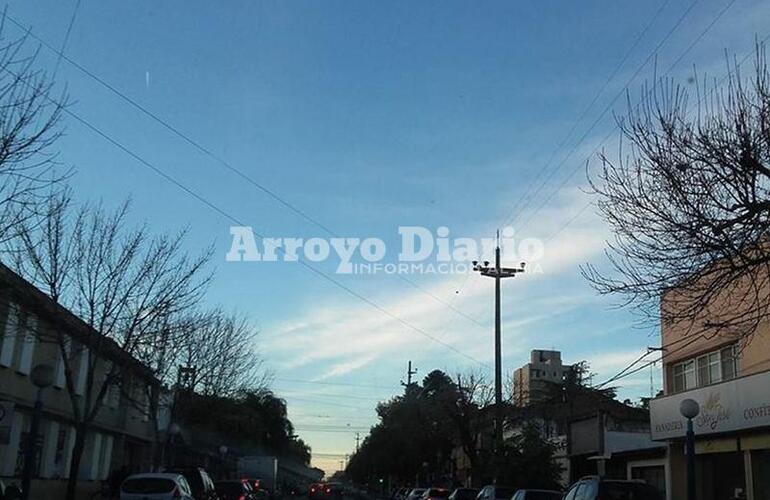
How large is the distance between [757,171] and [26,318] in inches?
836

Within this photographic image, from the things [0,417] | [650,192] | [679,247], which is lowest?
[0,417]

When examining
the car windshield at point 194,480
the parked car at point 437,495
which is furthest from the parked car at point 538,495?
the parked car at point 437,495

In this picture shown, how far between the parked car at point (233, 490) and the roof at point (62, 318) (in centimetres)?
639

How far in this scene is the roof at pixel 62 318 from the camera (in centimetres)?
2352

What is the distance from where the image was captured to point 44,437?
105ft

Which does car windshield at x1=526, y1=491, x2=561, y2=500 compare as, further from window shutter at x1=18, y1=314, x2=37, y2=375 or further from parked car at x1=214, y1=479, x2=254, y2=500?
window shutter at x1=18, y1=314, x2=37, y2=375

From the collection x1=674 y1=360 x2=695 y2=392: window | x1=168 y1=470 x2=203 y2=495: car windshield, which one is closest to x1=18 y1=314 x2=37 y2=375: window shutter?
x1=168 y1=470 x2=203 y2=495: car windshield

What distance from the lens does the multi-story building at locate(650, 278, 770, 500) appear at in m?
23.9

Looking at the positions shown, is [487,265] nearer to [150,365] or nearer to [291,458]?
[150,365]

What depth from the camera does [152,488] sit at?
21922 millimetres

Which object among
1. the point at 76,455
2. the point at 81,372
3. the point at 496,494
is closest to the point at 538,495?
the point at 496,494

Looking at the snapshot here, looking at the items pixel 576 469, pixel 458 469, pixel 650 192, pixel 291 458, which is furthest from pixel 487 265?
pixel 291 458

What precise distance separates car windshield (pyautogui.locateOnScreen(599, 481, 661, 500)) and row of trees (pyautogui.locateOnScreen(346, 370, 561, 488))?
64.8 feet

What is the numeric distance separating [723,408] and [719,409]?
0.86ft
